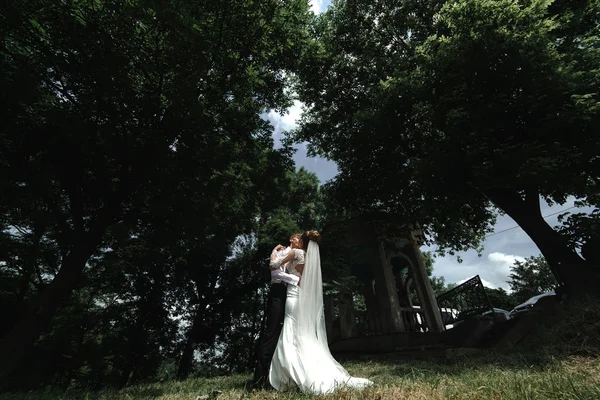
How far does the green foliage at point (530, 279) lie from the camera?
170ft

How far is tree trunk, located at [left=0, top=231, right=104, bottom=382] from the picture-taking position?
6719mm

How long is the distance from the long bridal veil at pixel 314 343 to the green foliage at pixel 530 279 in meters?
61.8

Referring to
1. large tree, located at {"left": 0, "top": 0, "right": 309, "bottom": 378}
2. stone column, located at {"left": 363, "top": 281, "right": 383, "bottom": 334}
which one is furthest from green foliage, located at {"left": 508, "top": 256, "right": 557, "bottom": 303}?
large tree, located at {"left": 0, "top": 0, "right": 309, "bottom": 378}

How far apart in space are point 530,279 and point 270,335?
2647 inches

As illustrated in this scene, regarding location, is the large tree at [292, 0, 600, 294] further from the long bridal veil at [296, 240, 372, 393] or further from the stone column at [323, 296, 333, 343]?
the stone column at [323, 296, 333, 343]

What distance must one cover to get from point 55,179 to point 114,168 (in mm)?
1441

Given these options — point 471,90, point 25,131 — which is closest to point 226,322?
point 25,131

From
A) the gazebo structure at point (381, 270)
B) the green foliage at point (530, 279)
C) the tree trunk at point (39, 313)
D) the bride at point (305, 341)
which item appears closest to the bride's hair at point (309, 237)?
the bride at point (305, 341)

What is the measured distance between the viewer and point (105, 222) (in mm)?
8656

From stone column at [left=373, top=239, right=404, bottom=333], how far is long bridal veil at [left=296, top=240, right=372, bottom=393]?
8.71 metres

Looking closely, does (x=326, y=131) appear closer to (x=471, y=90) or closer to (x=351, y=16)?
(x=351, y=16)

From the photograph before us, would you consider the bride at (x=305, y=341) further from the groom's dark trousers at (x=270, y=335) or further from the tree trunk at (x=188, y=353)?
the tree trunk at (x=188, y=353)

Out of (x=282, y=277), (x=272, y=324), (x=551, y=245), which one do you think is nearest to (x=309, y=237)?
(x=282, y=277)

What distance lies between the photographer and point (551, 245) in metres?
8.83
